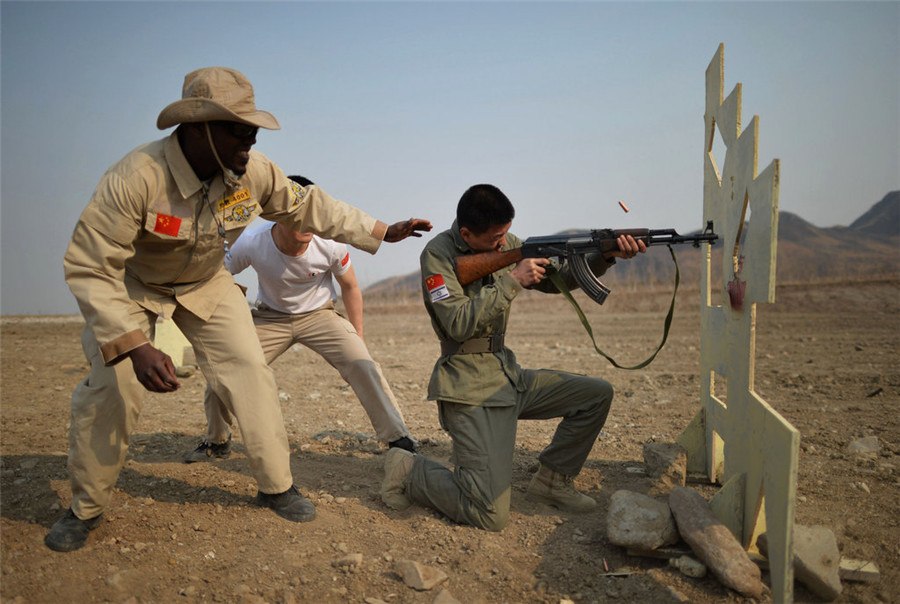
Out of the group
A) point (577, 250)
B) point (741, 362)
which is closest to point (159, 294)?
point (577, 250)

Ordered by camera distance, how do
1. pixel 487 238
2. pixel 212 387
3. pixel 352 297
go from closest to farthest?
pixel 212 387 < pixel 487 238 < pixel 352 297

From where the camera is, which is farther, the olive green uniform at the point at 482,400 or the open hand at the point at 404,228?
the open hand at the point at 404,228

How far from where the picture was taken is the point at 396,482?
3.61 m

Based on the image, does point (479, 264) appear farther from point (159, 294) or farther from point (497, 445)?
point (159, 294)

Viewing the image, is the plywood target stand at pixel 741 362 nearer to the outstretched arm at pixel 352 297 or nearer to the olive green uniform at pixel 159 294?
the olive green uniform at pixel 159 294

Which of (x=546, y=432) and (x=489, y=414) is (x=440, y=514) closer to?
(x=489, y=414)

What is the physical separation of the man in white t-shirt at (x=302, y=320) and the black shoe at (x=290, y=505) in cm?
101

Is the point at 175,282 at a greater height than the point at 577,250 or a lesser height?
lesser

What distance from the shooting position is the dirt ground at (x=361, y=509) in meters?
2.70

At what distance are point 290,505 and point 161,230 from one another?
158 centimetres

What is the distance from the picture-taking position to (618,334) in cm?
1140

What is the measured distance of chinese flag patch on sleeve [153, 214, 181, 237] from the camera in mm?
2971

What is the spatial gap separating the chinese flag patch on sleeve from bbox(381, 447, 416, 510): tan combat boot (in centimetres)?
175

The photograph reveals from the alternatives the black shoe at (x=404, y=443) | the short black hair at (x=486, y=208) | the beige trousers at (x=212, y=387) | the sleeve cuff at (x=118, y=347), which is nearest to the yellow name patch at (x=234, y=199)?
the beige trousers at (x=212, y=387)
